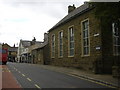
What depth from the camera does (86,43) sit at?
28.8 metres

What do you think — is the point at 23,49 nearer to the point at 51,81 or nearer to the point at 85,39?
the point at 85,39

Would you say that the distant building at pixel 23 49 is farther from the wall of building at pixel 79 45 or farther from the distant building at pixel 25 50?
the wall of building at pixel 79 45

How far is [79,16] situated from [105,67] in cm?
923

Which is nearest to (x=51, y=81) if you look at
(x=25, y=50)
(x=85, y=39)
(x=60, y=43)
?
(x=85, y=39)

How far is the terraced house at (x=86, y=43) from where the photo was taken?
24156 mm

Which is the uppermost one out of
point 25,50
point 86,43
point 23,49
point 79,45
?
point 23,49

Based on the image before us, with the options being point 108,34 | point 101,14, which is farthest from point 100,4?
point 108,34

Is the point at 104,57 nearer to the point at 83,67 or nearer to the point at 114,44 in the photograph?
the point at 114,44

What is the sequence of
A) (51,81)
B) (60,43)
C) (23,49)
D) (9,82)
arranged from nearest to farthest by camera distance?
(9,82)
(51,81)
(60,43)
(23,49)

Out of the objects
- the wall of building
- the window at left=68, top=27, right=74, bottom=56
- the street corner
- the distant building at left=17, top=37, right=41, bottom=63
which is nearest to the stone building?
the distant building at left=17, top=37, right=41, bottom=63

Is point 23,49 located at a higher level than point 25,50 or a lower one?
higher

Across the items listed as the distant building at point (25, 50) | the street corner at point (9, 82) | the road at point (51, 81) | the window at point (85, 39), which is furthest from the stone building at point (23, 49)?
the street corner at point (9, 82)

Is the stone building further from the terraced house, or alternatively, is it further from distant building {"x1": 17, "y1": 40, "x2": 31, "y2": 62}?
the terraced house

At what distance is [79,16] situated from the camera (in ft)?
101
